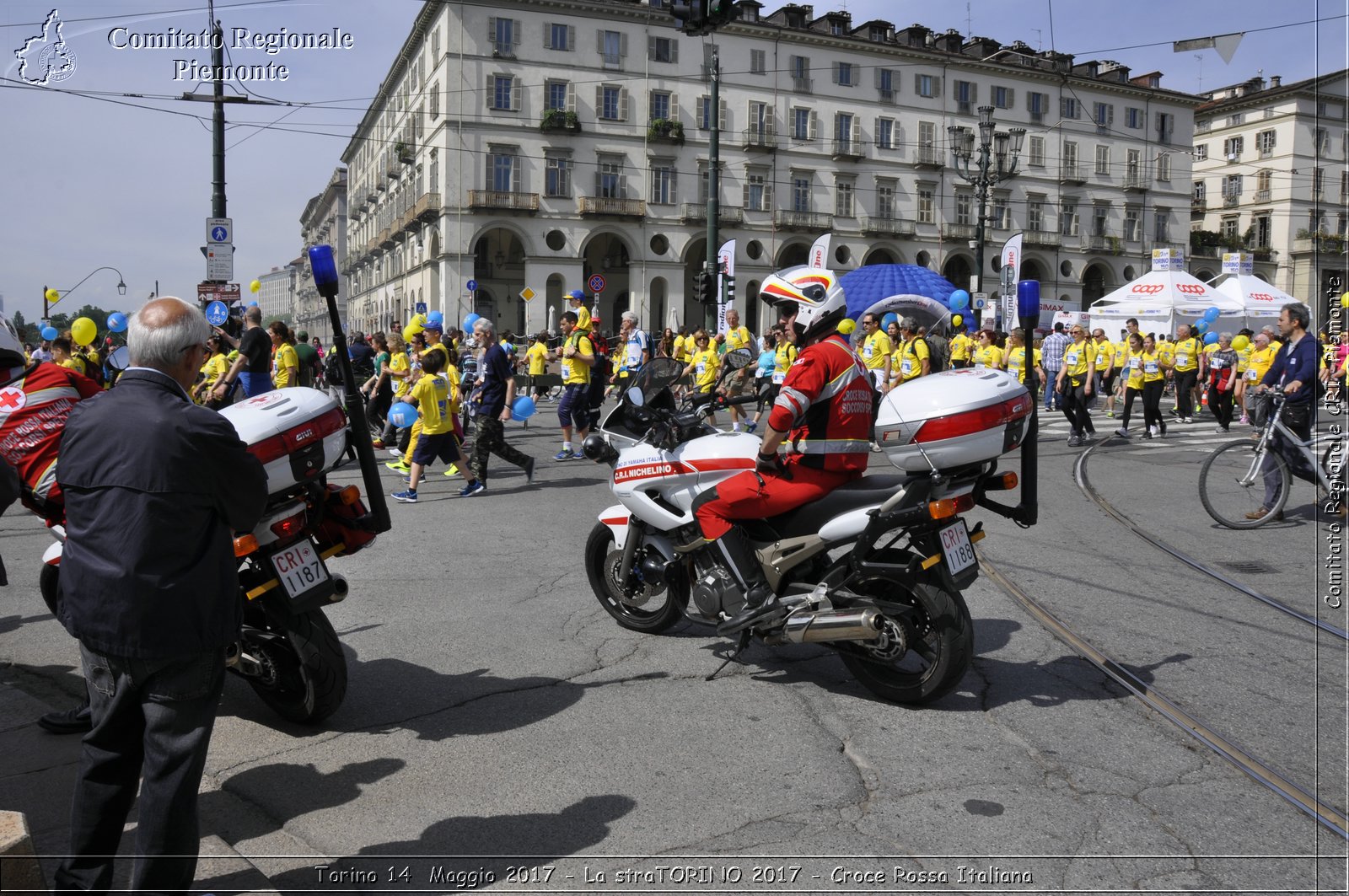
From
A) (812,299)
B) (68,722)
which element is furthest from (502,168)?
(68,722)

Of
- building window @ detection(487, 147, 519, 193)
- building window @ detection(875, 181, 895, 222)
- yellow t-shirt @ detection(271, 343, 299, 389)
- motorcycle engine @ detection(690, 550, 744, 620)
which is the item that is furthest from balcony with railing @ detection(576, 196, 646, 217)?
motorcycle engine @ detection(690, 550, 744, 620)

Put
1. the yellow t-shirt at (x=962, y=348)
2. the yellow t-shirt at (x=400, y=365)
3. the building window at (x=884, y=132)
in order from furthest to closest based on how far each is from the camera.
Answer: the building window at (x=884, y=132), the yellow t-shirt at (x=962, y=348), the yellow t-shirt at (x=400, y=365)

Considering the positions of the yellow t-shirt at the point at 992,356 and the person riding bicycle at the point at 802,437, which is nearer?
the person riding bicycle at the point at 802,437

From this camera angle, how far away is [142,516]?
2.60 metres

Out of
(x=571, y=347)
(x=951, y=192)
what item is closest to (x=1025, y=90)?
(x=951, y=192)

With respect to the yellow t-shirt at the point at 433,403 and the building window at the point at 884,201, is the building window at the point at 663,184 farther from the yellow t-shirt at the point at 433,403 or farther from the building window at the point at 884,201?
the yellow t-shirt at the point at 433,403

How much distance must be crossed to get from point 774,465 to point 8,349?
3.18m

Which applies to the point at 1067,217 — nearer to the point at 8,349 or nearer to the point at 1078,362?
the point at 1078,362

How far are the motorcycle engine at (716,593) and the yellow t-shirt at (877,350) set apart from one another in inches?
511

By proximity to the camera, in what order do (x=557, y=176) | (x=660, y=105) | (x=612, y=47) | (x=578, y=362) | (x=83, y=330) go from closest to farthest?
(x=83, y=330) < (x=578, y=362) < (x=612, y=47) < (x=557, y=176) < (x=660, y=105)

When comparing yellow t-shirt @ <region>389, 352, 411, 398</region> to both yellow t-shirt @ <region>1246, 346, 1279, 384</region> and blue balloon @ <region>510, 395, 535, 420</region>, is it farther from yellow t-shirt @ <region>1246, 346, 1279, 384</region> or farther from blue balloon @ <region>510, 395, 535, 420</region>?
yellow t-shirt @ <region>1246, 346, 1279, 384</region>

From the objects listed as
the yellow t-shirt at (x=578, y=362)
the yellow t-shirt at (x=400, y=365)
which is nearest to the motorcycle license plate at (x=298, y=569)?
the yellow t-shirt at (x=578, y=362)

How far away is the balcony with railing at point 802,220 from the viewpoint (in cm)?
5622

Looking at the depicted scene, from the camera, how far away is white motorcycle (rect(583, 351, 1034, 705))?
425 cm
